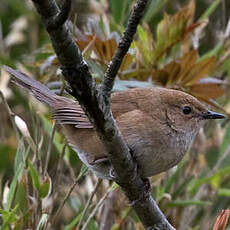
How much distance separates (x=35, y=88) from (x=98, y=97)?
128 cm

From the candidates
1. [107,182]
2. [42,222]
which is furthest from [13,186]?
[107,182]

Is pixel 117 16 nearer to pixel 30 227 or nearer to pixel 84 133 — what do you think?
pixel 84 133

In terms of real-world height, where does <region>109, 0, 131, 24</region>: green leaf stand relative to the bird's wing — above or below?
above

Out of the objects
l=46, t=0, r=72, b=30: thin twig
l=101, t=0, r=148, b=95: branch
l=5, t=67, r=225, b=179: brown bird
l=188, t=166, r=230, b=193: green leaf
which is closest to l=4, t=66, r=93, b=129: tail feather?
l=5, t=67, r=225, b=179: brown bird

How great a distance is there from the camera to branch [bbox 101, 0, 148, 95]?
201 centimetres

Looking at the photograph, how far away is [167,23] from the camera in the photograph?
11.9 ft

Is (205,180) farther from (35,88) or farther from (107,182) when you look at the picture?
(35,88)

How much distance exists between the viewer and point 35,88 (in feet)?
10.9

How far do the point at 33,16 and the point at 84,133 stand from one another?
2722mm

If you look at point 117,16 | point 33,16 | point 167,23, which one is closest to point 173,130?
point 167,23

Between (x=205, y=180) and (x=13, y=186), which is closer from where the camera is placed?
(x=13, y=186)

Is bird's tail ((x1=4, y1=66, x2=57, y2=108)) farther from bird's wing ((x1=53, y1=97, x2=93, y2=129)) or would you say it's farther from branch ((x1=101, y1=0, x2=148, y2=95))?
branch ((x1=101, y1=0, x2=148, y2=95))

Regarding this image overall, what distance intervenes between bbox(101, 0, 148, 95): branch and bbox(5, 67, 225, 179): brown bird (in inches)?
33.8

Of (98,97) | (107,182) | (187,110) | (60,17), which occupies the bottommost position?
(107,182)
